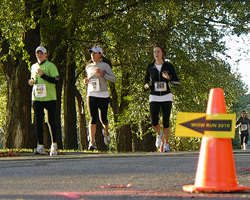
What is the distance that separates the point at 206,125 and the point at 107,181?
140 centimetres

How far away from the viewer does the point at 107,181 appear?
5.80m

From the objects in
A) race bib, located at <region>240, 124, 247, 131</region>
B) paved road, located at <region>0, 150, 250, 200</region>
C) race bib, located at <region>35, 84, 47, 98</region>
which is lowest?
paved road, located at <region>0, 150, 250, 200</region>

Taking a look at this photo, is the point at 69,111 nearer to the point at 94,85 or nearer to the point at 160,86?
the point at 94,85

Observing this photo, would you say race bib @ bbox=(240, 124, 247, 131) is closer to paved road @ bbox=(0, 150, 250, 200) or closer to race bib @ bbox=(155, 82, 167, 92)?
race bib @ bbox=(155, 82, 167, 92)

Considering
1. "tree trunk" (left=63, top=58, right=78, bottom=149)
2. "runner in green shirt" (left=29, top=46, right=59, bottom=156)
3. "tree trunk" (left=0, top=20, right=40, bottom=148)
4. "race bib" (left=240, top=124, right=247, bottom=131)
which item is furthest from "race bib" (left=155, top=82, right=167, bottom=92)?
"tree trunk" (left=63, top=58, right=78, bottom=149)

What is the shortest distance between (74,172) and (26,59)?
912 cm

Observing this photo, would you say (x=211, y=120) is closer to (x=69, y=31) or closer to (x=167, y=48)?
(x=69, y=31)

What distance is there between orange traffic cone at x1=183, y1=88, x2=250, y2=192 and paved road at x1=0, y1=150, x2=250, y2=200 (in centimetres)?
9

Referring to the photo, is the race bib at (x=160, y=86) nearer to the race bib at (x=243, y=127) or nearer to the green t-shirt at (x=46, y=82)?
the green t-shirt at (x=46, y=82)

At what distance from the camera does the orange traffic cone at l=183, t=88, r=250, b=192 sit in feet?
16.0

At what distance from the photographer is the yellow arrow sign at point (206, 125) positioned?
16.2 ft

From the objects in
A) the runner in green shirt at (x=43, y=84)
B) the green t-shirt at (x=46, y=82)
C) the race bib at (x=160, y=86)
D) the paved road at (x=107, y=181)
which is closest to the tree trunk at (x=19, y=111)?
the runner in green shirt at (x=43, y=84)

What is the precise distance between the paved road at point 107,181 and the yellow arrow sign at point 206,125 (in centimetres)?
56

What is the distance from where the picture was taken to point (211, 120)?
197 inches
